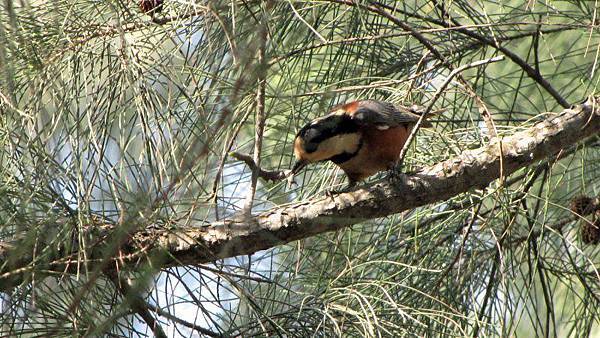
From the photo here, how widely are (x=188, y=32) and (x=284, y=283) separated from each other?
692mm

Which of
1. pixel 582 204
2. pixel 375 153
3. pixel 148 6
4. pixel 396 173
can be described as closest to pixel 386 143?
pixel 375 153

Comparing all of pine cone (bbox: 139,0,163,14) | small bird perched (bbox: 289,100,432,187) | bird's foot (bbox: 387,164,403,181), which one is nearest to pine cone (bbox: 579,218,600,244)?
small bird perched (bbox: 289,100,432,187)

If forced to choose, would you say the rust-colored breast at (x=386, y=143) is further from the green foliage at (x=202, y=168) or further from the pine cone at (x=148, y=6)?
the pine cone at (x=148, y=6)

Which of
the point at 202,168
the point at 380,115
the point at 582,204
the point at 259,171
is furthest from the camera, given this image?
the point at 582,204

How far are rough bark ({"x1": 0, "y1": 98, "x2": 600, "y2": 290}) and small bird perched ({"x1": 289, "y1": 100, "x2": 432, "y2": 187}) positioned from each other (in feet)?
0.98

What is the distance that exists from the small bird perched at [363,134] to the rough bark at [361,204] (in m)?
0.30

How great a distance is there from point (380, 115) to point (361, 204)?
0.44 meters

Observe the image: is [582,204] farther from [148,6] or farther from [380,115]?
[148,6]

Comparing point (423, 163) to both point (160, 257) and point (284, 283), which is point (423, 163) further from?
point (160, 257)

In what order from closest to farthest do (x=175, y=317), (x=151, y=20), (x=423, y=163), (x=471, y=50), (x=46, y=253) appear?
(x=46, y=253) → (x=175, y=317) → (x=151, y=20) → (x=423, y=163) → (x=471, y=50)

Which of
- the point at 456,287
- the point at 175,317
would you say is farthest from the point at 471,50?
the point at 175,317

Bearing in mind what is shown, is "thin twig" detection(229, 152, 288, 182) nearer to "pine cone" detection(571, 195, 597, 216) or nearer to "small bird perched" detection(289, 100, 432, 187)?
"small bird perched" detection(289, 100, 432, 187)

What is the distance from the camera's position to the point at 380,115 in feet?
7.38

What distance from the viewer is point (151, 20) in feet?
6.00
